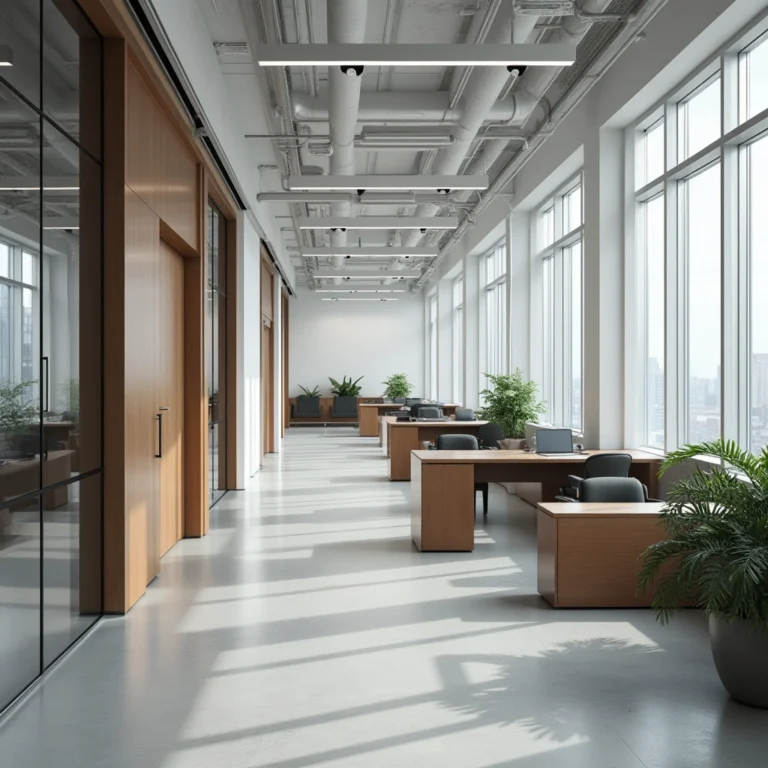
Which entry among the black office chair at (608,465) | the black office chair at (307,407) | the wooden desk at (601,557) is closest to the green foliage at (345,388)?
the black office chair at (307,407)

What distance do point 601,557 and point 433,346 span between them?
1911cm

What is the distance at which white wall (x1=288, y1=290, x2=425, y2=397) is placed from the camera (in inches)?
1021

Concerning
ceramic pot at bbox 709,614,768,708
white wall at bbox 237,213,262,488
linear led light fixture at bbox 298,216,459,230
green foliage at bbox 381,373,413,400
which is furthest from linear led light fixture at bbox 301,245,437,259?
ceramic pot at bbox 709,614,768,708

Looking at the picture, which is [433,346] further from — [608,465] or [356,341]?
[608,465]

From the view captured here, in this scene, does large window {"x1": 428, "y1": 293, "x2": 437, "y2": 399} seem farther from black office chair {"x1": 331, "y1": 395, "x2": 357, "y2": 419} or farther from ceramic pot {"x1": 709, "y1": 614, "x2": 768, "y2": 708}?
ceramic pot {"x1": 709, "y1": 614, "x2": 768, "y2": 708}

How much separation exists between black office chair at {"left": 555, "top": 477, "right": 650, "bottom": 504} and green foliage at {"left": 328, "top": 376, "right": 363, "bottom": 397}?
1968 cm

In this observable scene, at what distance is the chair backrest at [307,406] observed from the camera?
83.1ft

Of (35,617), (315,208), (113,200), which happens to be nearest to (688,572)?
(35,617)

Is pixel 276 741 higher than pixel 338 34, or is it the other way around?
pixel 338 34

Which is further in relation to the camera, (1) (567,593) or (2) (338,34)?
(2) (338,34)

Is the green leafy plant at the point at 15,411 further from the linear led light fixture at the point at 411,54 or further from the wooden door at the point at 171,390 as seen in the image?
the linear led light fixture at the point at 411,54

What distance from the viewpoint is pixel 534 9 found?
19.7ft

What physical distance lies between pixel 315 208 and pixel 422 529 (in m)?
9.18

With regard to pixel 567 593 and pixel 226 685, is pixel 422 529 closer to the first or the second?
pixel 567 593
